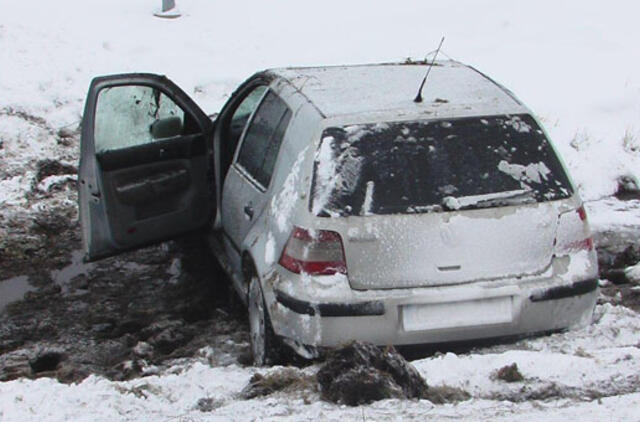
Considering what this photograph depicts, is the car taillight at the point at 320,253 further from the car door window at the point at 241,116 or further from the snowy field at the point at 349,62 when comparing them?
the car door window at the point at 241,116

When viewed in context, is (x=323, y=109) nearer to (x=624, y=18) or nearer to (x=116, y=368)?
(x=116, y=368)

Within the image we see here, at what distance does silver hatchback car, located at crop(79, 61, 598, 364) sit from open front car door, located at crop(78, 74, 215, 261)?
3.44ft

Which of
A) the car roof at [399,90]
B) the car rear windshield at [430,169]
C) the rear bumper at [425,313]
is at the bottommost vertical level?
the rear bumper at [425,313]

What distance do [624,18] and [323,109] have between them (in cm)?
821

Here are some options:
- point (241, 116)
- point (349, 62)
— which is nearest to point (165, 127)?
point (241, 116)

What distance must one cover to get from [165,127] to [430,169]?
239 centimetres

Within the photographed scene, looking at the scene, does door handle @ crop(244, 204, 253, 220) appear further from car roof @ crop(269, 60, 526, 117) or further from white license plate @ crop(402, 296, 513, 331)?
white license plate @ crop(402, 296, 513, 331)

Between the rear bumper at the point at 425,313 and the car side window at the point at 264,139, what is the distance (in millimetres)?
1011

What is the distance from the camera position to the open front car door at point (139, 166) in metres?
6.05

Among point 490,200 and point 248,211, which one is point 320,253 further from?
point 248,211

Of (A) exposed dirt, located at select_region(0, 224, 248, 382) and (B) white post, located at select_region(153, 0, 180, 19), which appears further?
(B) white post, located at select_region(153, 0, 180, 19)

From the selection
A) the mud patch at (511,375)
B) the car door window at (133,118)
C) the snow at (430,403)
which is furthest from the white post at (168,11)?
the mud patch at (511,375)

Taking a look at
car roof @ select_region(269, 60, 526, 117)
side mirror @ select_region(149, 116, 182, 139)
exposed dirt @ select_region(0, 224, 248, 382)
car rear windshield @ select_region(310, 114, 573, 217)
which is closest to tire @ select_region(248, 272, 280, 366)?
exposed dirt @ select_region(0, 224, 248, 382)

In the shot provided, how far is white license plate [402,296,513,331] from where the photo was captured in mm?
4516
